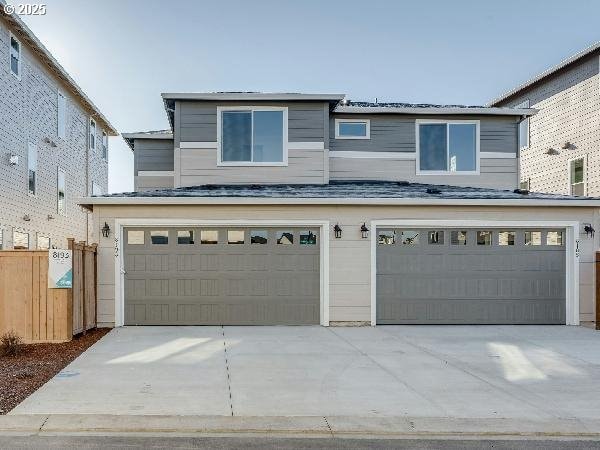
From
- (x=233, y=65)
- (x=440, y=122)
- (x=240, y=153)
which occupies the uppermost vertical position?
(x=233, y=65)

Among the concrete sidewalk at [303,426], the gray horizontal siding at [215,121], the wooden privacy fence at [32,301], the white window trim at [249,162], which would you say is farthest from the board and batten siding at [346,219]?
the concrete sidewalk at [303,426]

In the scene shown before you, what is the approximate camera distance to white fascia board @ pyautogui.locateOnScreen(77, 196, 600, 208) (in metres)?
11.7

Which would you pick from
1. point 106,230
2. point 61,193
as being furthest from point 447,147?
point 61,193

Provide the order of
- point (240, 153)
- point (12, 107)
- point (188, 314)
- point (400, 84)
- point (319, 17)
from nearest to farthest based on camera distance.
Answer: point (188, 314) < point (240, 153) < point (12, 107) < point (319, 17) < point (400, 84)

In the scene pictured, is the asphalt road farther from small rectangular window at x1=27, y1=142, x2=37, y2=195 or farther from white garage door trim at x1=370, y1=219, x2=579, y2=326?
small rectangular window at x1=27, y1=142, x2=37, y2=195

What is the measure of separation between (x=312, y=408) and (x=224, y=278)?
6.37 m

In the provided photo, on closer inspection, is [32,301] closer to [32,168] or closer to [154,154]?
[154,154]

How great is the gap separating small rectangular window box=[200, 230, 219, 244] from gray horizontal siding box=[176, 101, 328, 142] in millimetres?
3440

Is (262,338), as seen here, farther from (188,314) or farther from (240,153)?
(240,153)

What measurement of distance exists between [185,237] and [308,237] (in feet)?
Answer: 9.22

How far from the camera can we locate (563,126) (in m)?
20.8

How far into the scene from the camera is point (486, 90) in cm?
2681

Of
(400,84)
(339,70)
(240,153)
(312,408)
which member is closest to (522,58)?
(400,84)

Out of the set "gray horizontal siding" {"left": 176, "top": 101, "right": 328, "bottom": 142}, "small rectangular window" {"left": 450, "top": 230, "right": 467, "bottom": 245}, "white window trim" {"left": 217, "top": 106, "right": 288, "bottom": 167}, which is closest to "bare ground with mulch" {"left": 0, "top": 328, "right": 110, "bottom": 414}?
"white window trim" {"left": 217, "top": 106, "right": 288, "bottom": 167}
